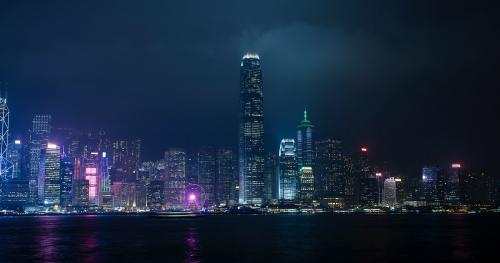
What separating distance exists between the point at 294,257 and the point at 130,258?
63.2ft

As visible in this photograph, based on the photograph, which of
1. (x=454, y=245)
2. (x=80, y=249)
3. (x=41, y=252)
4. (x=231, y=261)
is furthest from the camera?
(x=454, y=245)

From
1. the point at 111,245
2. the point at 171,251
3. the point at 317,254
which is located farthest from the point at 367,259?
the point at 111,245

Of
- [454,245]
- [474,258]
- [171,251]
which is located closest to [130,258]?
[171,251]

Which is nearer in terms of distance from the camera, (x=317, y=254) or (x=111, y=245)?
(x=317, y=254)

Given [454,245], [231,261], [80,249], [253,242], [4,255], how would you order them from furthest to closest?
[253,242] < [454,245] < [80,249] < [4,255] < [231,261]

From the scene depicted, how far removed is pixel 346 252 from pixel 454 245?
20.2 meters

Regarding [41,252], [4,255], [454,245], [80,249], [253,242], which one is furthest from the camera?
[253,242]

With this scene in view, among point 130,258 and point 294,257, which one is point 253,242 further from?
point 130,258

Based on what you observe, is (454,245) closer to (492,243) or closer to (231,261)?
(492,243)

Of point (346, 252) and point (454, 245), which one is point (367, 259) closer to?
point (346, 252)

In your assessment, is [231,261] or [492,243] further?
[492,243]

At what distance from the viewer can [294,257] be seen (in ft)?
227

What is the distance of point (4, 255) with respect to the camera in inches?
2699

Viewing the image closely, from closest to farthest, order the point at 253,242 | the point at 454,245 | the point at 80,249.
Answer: the point at 80,249
the point at 454,245
the point at 253,242
